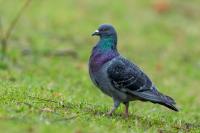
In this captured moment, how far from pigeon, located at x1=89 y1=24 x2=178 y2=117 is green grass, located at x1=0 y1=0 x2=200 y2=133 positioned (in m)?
0.38

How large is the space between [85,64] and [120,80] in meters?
8.72

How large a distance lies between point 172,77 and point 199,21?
8617mm

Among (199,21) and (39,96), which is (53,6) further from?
(39,96)

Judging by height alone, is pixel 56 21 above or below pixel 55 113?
above

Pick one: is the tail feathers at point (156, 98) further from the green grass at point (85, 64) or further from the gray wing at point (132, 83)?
the green grass at point (85, 64)

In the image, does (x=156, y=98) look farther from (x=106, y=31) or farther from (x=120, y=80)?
(x=106, y=31)

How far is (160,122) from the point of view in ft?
36.6

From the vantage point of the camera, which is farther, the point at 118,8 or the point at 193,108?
the point at 118,8

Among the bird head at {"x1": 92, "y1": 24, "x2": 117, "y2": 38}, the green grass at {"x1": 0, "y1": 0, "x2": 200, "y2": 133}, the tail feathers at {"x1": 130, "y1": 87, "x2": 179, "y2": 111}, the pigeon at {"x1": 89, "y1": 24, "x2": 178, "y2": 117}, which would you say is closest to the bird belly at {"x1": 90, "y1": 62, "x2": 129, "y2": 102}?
the pigeon at {"x1": 89, "y1": 24, "x2": 178, "y2": 117}

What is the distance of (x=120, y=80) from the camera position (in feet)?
35.3

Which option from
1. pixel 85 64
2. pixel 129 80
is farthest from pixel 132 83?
pixel 85 64

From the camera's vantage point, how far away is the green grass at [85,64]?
9922 millimetres

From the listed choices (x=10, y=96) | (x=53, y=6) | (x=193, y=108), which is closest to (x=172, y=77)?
(x=193, y=108)

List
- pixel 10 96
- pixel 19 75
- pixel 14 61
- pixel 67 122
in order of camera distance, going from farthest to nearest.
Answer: pixel 14 61, pixel 19 75, pixel 10 96, pixel 67 122
